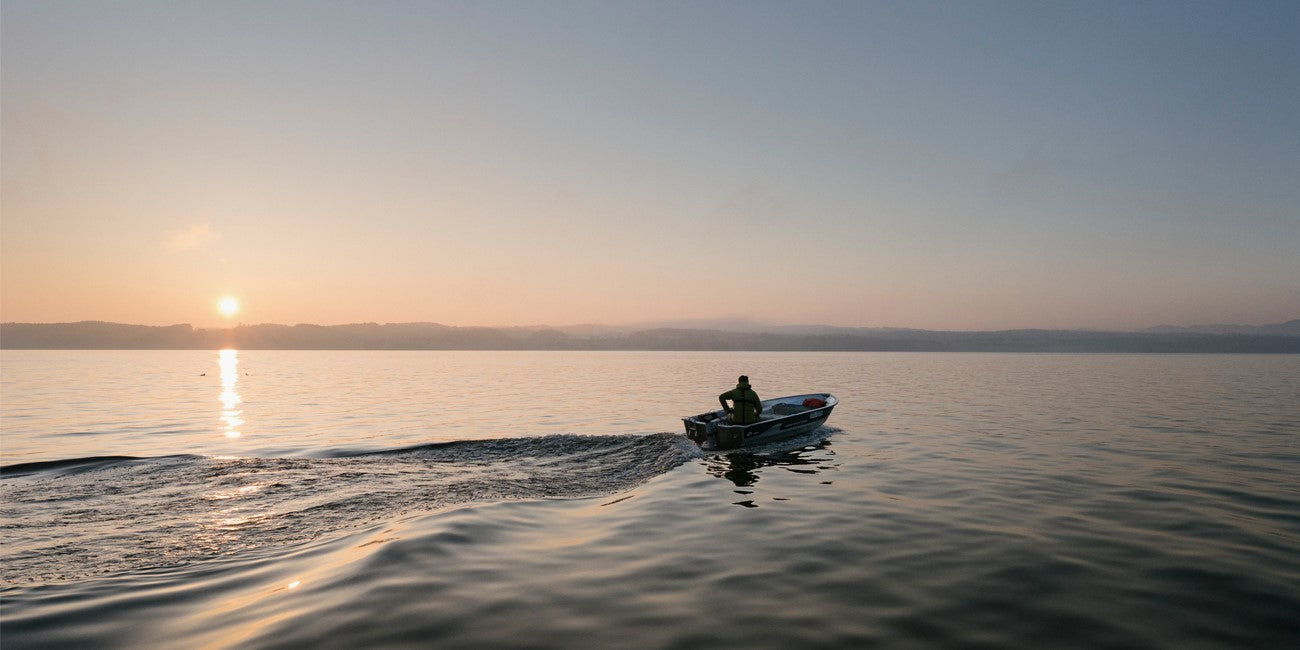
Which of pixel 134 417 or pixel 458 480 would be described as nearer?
pixel 458 480

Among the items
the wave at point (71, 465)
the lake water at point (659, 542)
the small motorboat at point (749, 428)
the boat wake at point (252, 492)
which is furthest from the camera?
the small motorboat at point (749, 428)

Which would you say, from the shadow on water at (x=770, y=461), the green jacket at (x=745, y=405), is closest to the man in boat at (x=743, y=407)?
the green jacket at (x=745, y=405)

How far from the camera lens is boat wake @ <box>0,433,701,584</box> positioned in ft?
39.5

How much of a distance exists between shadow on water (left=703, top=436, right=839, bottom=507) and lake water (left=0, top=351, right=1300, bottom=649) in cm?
19

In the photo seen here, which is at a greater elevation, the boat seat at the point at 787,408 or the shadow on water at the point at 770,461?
the boat seat at the point at 787,408

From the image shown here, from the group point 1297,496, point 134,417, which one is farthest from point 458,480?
point 134,417

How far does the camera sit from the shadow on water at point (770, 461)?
19.9 m

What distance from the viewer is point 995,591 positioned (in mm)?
9570

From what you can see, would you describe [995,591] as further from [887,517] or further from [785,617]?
[887,517]

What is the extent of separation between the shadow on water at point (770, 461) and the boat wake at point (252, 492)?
1552 mm

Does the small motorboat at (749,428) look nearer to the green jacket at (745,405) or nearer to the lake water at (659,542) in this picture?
the green jacket at (745,405)

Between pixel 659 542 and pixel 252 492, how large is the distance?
39.7 feet

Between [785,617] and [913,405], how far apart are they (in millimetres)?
38642

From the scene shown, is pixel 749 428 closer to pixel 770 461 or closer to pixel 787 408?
pixel 770 461
